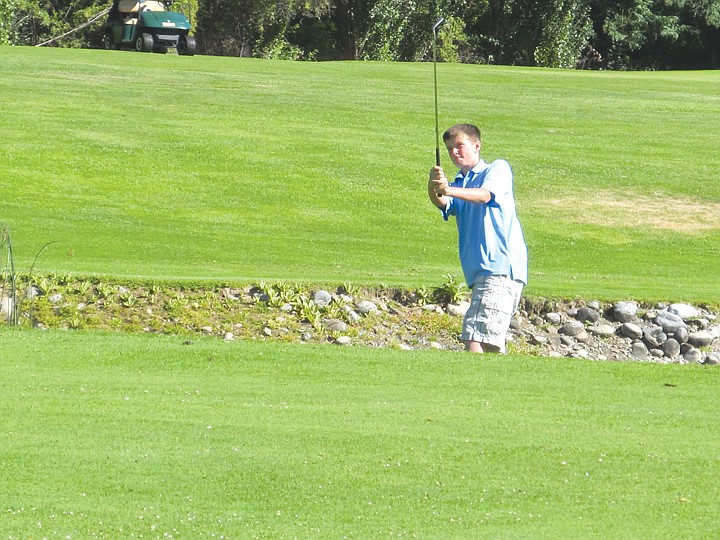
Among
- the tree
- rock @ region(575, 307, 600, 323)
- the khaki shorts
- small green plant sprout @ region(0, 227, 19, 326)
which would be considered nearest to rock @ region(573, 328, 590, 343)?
rock @ region(575, 307, 600, 323)

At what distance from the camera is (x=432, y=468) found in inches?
216

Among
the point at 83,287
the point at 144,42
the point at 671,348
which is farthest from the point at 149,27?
the point at 671,348

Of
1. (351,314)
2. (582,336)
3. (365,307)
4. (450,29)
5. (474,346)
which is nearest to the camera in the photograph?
(474,346)

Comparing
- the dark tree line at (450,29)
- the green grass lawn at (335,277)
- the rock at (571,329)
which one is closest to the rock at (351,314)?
the green grass lawn at (335,277)

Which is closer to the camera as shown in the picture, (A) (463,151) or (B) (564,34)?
(A) (463,151)

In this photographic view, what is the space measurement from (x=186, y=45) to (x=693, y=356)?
76.4 feet

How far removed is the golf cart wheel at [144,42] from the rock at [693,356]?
23.4 meters

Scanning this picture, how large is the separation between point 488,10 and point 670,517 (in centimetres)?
5233

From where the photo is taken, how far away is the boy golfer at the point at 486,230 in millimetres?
7566

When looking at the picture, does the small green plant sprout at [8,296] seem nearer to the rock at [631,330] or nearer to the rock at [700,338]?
the rock at [631,330]

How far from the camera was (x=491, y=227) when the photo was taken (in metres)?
7.66

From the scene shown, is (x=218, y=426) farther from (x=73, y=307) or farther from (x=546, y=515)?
(x=73, y=307)

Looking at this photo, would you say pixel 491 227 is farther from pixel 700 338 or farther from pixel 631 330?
pixel 700 338

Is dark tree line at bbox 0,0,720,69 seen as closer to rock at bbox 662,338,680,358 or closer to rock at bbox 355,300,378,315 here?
rock at bbox 355,300,378,315
